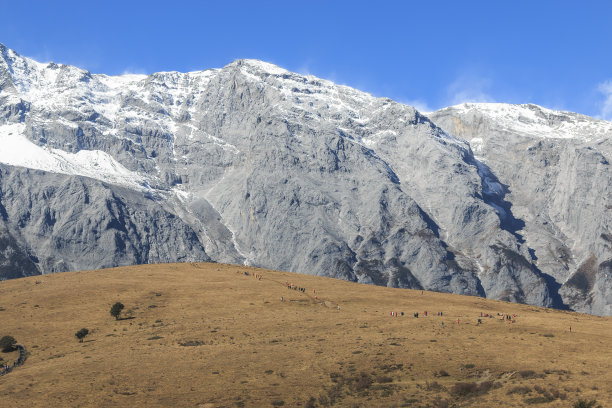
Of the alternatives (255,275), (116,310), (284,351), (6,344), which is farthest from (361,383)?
(255,275)

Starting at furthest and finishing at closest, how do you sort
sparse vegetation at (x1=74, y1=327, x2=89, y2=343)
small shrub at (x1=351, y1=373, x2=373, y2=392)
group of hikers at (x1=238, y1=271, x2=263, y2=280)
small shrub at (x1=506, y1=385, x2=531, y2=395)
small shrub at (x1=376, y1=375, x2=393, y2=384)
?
group of hikers at (x1=238, y1=271, x2=263, y2=280) < sparse vegetation at (x1=74, y1=327, x2=89, y2=343) < small shrub at (x1=376, y1=375, x2=393, y2=384) < small shrub at (x1=351, y1=373, x2=373, y2=392) < small shrub at (x1=506, y1=385, x2=531, y2=395)

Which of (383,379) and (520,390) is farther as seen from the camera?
(383,379)

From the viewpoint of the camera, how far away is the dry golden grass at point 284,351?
6625 cm

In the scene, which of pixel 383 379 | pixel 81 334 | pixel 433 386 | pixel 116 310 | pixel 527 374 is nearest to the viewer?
pixel 433 386

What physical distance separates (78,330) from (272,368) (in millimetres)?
Result: 38693

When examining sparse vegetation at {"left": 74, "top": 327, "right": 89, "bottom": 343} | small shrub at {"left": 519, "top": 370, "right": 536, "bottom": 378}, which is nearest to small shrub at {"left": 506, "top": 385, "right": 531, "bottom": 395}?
small shrub at {"left": 519, "top": 370, "right": 536, "bottom": 378}

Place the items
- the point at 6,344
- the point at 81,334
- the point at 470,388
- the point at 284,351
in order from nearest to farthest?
the point at 470,388 → the point at 284,351 → the point at 6,344 → the point at 81,334

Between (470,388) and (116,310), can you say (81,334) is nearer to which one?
(116,310)

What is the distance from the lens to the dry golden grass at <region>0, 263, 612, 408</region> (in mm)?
66250

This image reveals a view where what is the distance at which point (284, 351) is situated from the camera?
8238 centimetres

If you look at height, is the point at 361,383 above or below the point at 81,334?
above

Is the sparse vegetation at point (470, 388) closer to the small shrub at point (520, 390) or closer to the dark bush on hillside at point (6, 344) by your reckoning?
the small shrub at point (520, 390)

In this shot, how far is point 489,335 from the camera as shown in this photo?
88.8 m

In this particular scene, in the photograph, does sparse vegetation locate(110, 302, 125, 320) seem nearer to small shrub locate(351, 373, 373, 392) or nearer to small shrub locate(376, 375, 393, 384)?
small shrub locate(351, 373, 373, 392)
